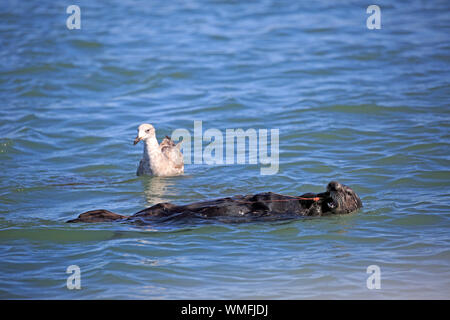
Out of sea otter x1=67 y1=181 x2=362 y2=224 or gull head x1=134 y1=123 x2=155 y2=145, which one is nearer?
sea otter x1=67 y1=181 x2=362 y2=224

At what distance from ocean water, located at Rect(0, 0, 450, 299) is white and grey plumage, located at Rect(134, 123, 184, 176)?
0.24 m

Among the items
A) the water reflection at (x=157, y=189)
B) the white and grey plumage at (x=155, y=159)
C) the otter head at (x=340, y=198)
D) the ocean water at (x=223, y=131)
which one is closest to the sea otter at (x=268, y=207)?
the otter head at (x=340, y=198)

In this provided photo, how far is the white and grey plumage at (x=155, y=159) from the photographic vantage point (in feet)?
32.2

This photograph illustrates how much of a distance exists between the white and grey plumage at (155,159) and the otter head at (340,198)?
3756 mm

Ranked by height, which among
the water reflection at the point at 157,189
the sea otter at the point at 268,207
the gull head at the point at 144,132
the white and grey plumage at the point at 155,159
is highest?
the gull head at the point at 144,132

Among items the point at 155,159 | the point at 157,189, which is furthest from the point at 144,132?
the point at 157,189

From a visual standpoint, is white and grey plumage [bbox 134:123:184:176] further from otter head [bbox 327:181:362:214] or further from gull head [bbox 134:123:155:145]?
otter head [bbox 327:181:362:214]

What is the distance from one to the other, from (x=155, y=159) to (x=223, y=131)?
7.31ft

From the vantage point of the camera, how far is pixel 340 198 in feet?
21.9

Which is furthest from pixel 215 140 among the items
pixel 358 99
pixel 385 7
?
pixel 385 7

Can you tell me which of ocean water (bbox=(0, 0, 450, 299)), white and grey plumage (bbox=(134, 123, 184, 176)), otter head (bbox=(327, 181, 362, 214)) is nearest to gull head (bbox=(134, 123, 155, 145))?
white and grey plumage (bbox=(134, 123, 184, 176))

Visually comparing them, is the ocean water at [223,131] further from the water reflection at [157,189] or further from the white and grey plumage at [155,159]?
the white and grey plumage at [155,159]

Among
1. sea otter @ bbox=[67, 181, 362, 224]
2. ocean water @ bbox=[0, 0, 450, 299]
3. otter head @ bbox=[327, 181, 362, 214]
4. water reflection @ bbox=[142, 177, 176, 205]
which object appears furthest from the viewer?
water reflection @ bbox=[142, 177, 176, 205]

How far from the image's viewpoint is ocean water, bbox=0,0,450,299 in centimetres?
610
